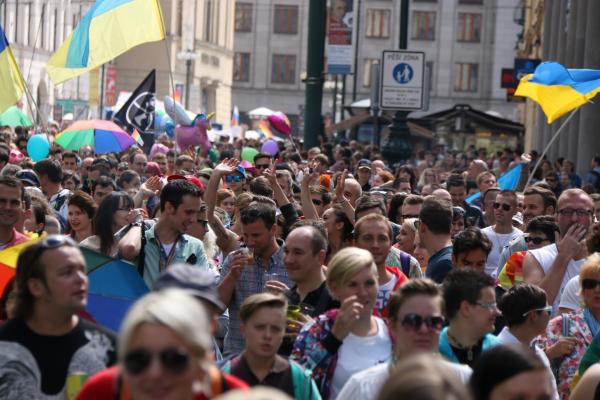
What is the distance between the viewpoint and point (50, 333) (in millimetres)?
5480

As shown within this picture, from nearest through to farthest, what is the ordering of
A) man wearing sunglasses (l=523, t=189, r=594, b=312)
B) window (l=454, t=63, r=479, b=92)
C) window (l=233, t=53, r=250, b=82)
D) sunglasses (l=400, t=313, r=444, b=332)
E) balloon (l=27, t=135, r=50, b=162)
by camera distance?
sunglasses (l=400, t=313, r=444, b=332) < man wearing sunglasses (l=523, t=189, r=594, b=312) < balloon (l=27, t=135, r=50, b=162) < window (l=454, t=63, r=479, b=92) < window (l=233, t=53, r=250, b=82)

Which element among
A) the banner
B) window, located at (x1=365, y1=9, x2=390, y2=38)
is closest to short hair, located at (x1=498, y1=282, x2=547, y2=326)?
the banner

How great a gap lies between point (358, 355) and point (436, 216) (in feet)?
9.89

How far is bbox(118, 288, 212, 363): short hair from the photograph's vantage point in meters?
4.04

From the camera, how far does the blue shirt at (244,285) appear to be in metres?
8.66

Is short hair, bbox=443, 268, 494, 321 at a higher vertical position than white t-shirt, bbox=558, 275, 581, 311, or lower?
higher

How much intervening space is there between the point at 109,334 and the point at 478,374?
1.45m

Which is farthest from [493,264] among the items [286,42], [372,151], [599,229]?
[286,42]

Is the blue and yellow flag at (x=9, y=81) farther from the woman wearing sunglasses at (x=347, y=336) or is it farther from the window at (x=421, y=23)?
the window at (x=421, y=23)

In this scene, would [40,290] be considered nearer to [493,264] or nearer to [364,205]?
[364,205]

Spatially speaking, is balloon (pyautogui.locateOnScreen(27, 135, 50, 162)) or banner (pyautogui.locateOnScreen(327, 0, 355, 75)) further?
banner (pyautogui.locateOnScreen(327, 0, 355, 75))

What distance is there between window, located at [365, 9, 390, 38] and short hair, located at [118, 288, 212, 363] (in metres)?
88.1

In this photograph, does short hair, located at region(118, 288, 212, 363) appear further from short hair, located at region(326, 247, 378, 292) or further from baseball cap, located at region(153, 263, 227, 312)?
short hair, located at region(326, 247, 378, 292)

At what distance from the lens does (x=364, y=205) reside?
10422 mm
